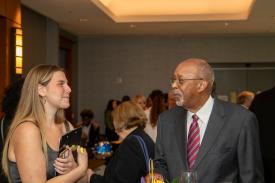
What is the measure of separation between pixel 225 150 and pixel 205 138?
0.13 metres

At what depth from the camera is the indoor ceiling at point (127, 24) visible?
866cm

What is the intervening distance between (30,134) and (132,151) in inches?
40.9

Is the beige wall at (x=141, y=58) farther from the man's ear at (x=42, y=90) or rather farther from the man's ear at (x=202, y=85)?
the man's ear at (x=42, y=90)

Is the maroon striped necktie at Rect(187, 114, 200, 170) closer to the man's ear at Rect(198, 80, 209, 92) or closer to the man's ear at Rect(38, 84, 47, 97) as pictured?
the man's ear at Rect(198, 80, 209, 92)

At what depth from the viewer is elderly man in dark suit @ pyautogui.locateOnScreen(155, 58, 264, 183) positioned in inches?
108

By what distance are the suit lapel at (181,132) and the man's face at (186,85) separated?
0.42ft

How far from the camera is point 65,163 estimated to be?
8.29 feet

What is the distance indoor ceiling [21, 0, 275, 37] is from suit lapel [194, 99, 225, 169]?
5790 millimetres

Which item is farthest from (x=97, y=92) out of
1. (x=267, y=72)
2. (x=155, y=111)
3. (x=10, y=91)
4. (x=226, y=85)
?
(x=10, y=91)

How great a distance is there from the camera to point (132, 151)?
3361 mm

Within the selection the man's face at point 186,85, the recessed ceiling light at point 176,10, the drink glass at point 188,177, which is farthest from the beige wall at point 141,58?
the drink glass at point 188,177

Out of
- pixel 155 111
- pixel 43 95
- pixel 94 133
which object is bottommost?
pixel 94 133

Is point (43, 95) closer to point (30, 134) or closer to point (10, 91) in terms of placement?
point (30, 134)

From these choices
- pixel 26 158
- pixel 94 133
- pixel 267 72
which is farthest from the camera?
pixel 267 72
